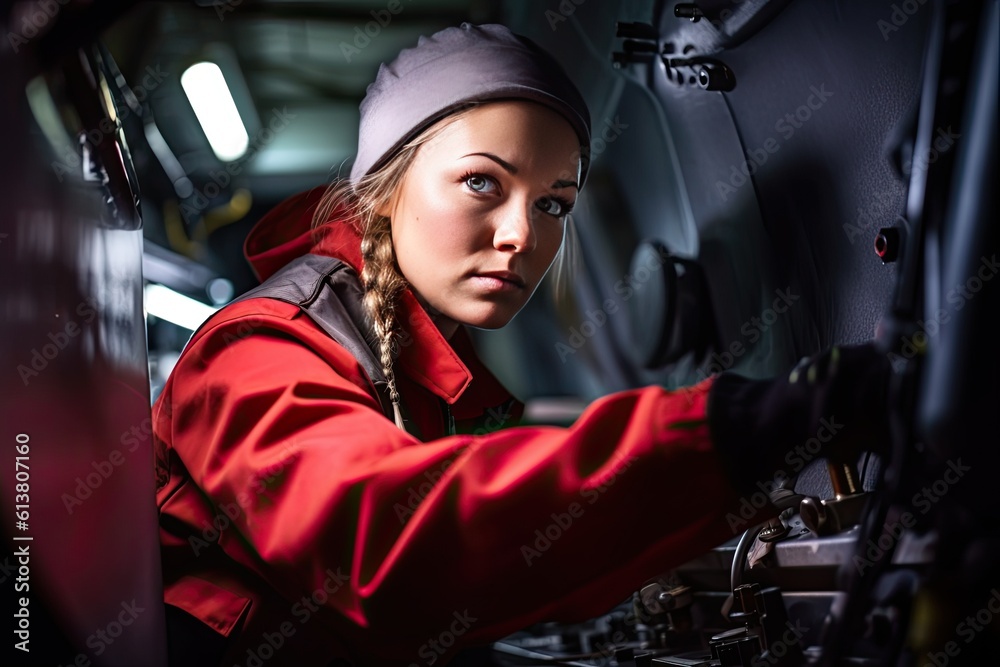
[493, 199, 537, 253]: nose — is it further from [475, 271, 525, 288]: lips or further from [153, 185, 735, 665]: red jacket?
[153, 185, 735, 665]: red jacket

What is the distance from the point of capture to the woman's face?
1.94ft

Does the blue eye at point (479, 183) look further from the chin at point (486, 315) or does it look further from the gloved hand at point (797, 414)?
the gloved hand at point (797, 414)

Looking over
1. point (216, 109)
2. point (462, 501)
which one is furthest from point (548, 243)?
point (216, 109)

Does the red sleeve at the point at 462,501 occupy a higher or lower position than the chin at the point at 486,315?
lower

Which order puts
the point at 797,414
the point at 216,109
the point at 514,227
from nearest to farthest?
1. the point at 797,414
2. the point at 514,227
3. the point at 216,109

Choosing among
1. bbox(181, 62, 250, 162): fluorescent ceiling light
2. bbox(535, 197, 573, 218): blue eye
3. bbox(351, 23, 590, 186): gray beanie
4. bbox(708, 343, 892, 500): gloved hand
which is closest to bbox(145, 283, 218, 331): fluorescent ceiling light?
bbox(181, 62, 250, 162): fluorescent ceiling light

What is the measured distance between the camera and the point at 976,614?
19.1 inches

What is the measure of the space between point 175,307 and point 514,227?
1.27 feet

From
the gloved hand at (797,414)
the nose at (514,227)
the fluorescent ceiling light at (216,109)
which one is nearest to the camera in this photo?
the gloved hand at (797,414)

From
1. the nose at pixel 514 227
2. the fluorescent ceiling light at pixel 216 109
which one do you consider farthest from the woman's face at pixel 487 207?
the fluorescent ceiling light at pixel 216 109

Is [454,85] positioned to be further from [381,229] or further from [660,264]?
[660,264]

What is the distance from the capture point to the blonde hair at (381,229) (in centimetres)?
62

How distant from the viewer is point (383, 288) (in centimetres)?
64

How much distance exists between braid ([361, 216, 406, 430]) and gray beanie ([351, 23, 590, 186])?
52 millimetres
